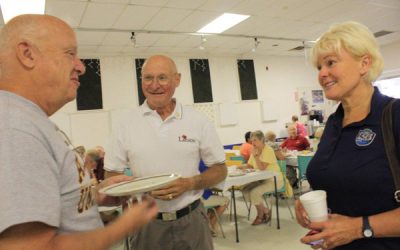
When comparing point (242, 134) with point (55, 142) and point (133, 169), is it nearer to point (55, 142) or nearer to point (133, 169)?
point (133, 169)

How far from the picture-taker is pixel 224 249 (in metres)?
4.12

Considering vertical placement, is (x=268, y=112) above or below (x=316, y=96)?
below

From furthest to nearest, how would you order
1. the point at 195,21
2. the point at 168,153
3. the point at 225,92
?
the point at 225,92 < the point at 195,21 < the point at 168,153

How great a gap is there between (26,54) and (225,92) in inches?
354

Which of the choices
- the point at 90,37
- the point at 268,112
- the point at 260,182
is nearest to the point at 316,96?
the point at 268,112

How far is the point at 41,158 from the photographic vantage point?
80 centimetres

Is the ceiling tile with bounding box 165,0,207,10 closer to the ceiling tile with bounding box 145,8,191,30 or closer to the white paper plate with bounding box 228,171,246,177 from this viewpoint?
the ceiling tile with bounding box 145,8,191,30

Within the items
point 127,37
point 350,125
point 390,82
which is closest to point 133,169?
point 350,125

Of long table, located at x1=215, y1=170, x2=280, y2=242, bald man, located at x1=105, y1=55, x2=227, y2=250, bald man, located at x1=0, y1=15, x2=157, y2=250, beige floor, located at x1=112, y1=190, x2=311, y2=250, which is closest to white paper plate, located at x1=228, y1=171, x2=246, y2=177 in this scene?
long table, located at x1=215, y1=170, x2=280, y2=242

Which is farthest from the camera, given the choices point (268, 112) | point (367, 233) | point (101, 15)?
point (268, 112)

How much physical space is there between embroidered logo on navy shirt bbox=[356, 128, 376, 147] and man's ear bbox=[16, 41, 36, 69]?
1.23 m

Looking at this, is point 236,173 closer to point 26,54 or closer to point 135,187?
point 135,187

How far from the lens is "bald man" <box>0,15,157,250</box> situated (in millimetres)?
736

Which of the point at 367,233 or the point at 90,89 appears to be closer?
the point at 367,233
